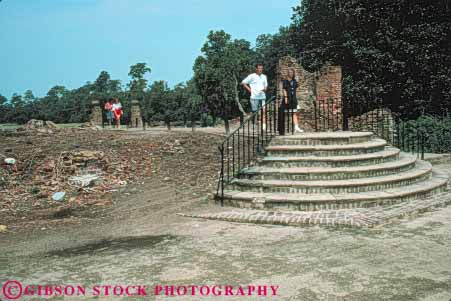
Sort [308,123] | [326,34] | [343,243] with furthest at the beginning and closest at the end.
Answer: [326,34] → [308,123] → [343,243]

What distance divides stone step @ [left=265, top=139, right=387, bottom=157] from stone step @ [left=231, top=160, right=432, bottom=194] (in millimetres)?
907

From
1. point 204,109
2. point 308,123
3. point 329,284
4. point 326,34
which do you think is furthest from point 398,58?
point 204,109

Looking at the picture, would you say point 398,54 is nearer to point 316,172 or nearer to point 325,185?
point 316,172

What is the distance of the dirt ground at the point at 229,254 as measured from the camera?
4.52 metres

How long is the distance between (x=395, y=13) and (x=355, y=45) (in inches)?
97.9

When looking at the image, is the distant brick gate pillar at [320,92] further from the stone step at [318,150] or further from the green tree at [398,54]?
the stone step at [318,150]

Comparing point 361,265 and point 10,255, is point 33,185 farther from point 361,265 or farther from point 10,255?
point 361,265

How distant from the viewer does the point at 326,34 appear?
26.5 meters

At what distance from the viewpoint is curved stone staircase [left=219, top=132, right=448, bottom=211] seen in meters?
7.95

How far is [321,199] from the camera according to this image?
7773 millimetres

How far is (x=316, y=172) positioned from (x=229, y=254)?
3.69 m

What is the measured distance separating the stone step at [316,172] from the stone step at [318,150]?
0.51 meters

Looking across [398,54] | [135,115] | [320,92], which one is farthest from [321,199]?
[135,115]

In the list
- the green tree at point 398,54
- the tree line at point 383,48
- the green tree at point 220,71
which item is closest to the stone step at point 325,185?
the tree line at point 383,48
